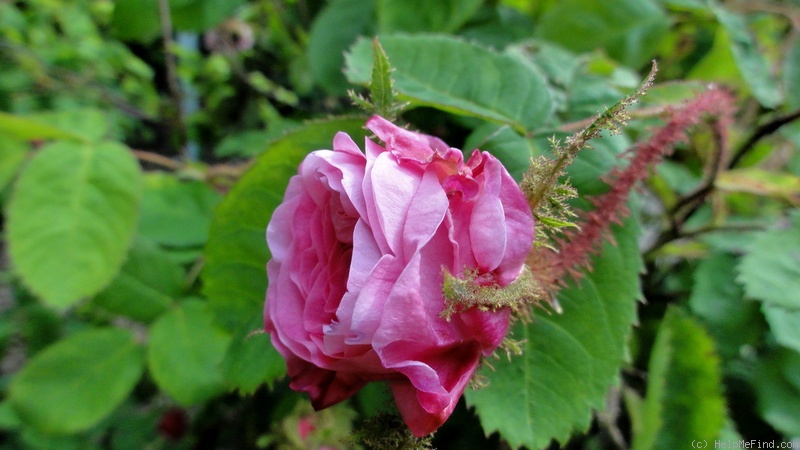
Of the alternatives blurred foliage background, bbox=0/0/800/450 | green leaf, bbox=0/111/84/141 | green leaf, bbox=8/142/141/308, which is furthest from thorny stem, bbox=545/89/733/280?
green leaf, bbox=0/111/84/141

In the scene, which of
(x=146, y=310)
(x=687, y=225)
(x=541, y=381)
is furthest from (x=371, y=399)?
(x=687, y=225)

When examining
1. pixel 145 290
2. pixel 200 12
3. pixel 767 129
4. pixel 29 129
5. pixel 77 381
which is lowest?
pixel 77 381

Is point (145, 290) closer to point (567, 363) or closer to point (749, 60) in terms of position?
point (567, 363)

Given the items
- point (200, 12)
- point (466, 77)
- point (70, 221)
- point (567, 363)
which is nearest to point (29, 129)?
point (70, 221)

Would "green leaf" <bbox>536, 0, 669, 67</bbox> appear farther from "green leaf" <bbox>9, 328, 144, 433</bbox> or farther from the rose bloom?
"green leaf" <bbox>9, 328, 144, 433</bbox>

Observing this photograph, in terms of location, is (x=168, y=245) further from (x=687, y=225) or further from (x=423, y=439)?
(x=687, y=225)
